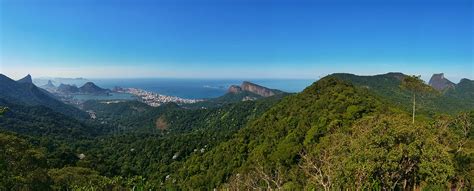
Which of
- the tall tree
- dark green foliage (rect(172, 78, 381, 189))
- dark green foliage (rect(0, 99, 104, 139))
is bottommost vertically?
dark green foliage (rect(0, 99, 104, 139))

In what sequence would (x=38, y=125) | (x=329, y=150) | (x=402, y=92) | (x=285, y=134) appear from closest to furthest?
1. (x=329, y=150)
2. (x=285, y=134)
3. (x=402, y=92)
4. (x=38, y=125)

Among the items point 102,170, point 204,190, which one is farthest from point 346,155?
point 102,170

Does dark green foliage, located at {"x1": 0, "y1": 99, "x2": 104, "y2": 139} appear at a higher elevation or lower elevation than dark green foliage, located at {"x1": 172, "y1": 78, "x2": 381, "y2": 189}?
lower

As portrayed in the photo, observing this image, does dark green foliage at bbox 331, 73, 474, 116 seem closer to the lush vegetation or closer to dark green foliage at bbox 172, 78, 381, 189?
the lush vegetation

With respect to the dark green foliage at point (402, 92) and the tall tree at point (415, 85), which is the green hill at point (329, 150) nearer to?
the tall tree at point (415, 85)

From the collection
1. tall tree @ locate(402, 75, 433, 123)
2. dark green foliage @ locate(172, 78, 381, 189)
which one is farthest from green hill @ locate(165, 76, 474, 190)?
Answer: tall tree @ locate(402, 75, 433, 123)

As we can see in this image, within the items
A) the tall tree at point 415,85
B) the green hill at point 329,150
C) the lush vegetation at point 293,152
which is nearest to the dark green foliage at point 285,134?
the green hill at point 329,150

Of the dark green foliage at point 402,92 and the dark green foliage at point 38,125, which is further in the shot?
the dark green foliage at point 38,125

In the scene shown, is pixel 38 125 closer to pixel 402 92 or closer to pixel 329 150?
pixel 402 92

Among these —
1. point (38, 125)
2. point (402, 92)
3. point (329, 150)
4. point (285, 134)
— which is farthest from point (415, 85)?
point (38, 125)

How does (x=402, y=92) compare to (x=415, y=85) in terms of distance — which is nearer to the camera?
(x=415, y=85)
